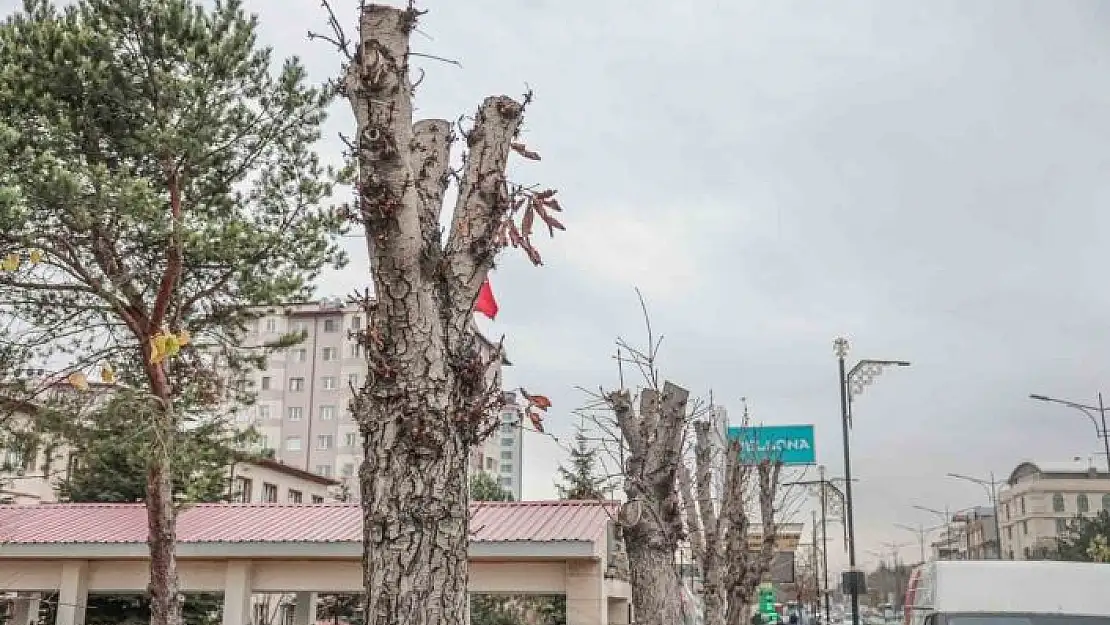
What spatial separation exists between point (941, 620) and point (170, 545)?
41.0 ft

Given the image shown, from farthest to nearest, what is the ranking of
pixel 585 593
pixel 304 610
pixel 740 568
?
pixel 304 610 → pixel 740 568 → pixel 585 593

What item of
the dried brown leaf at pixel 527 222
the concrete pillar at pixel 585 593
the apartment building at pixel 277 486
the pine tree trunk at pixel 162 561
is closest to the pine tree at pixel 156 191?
the pine tree trunk at pixel 162 561

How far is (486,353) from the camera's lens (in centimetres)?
564

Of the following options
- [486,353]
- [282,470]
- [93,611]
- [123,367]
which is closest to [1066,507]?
[282,470]

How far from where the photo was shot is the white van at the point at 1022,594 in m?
10.7

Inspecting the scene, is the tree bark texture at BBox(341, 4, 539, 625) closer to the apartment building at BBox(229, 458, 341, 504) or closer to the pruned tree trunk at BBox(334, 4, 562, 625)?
the pruned tree trunk at BBox(334, 4, 562, 625)

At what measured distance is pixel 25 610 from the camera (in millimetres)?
27797

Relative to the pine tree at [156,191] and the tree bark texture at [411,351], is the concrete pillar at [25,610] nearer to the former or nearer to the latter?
the pine tree at [156,191]

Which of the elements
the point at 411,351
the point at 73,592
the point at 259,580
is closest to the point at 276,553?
the point at 259,580

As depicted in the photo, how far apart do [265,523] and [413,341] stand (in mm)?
19180

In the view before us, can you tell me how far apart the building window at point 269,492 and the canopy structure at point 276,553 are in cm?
1925

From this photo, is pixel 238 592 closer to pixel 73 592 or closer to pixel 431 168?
pixel 73 592

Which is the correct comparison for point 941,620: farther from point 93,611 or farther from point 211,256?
point 93,611

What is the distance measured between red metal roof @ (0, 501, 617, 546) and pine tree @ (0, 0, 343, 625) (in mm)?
4020
